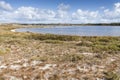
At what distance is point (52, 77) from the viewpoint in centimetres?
934

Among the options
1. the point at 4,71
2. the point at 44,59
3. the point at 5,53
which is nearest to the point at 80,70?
the point at 44,59

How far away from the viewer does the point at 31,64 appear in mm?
11469

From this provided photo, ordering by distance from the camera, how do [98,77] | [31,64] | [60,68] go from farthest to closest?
[31,64], [60,68], [98,77]

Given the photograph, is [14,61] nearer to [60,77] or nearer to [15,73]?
[15,73]

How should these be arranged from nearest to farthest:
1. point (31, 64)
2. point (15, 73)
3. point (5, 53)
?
point (15, 73)
point (31, 64)
point (5, 53)

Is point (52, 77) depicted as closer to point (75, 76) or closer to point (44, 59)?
point (75, 76)

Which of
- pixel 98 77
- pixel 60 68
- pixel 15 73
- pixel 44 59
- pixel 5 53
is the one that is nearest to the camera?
pixel 98 77

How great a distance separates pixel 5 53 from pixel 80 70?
267 inches

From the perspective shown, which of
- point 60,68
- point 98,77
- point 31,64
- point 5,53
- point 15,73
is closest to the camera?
point 98,77

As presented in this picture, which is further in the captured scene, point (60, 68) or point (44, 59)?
point (44, 59)

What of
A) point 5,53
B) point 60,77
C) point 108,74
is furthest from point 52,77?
point 5,53

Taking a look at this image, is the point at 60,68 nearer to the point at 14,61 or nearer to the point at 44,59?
the point at 44,59

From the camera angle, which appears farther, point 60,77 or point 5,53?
point 5,53

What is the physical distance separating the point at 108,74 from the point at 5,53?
8.29 metres
